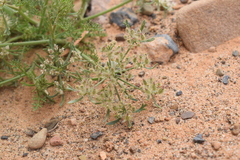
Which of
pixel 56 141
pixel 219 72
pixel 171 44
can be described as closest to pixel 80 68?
pixel 56 141

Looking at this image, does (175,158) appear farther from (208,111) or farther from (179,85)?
(179,85)

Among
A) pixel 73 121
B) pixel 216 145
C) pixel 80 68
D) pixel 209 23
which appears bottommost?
pixel 73 121

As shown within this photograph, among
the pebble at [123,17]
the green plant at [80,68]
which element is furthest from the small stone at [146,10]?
the green plant at [80,68]

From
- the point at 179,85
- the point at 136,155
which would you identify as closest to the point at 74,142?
the point at 136,155

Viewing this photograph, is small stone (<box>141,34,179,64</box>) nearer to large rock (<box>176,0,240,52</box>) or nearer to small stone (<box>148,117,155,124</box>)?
large rock (<box>176,0,240,52</box>)

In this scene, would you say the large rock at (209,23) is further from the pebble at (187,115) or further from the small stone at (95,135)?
the small stone at (95,135)

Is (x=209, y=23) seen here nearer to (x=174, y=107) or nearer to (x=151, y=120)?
(x=174, y=107)
